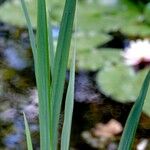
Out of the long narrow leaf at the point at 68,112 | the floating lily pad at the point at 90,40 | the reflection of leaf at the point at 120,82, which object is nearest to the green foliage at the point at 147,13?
the floating lily pad at the point at 90,40

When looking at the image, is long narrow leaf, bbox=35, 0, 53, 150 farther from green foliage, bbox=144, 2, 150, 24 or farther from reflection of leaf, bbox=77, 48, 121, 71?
green foliage, bbox=144, 2, 150, 24

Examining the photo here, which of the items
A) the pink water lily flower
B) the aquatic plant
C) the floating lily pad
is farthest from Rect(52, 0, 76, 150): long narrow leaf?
the floating lily pad

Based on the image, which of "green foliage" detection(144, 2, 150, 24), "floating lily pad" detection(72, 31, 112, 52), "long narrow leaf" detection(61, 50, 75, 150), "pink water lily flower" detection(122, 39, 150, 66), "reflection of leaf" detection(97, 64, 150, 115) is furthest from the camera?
"green foliage" detection(144, 2, 150, 24)

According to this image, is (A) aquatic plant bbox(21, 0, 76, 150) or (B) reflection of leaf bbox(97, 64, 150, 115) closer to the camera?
(A) aquatic plant bbox(21, 0, 76, 150)

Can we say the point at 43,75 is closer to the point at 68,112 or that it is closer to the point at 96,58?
the point at 68,112

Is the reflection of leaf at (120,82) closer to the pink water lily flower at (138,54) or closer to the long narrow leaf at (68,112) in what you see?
the pink water lily flower at (138,54)

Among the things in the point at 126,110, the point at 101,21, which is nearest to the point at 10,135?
the point at 126,110

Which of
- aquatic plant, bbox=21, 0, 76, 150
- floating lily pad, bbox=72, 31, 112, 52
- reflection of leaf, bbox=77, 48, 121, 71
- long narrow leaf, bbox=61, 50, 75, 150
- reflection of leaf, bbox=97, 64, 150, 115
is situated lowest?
reflection of leaf, bbox=97, 64, 150, 115

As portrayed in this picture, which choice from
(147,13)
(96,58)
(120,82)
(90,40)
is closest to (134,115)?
(120,82)
